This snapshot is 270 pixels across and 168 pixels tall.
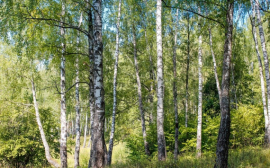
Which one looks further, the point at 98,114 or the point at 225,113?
the point at 98,114

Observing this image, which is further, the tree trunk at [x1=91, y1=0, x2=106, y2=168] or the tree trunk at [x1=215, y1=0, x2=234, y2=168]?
the tree trunk at [x1=91, y1=0, x2=106, y2=168]

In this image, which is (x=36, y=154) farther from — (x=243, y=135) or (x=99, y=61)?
(x=243, y=135)

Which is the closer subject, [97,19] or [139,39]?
[97,19]

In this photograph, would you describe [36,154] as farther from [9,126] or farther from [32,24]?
[32,24]

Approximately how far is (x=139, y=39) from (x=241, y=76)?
395 inches

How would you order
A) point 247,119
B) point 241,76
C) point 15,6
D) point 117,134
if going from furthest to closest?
point 241,76 < point 117,134 < point 247,119 < point 15,6

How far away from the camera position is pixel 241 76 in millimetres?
17266

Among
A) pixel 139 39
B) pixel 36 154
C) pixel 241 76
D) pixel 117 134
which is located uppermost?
pixel 139 39

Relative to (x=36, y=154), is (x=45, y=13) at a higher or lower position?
higher

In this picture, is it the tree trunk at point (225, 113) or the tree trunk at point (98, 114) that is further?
the tree trunk at point (98, 114)

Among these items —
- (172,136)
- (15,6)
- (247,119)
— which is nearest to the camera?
(15,6)

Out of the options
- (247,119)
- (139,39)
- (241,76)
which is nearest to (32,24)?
(139,39)

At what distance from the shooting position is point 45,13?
6238 millimetres

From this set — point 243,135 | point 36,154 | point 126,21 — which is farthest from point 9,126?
point 243,135
